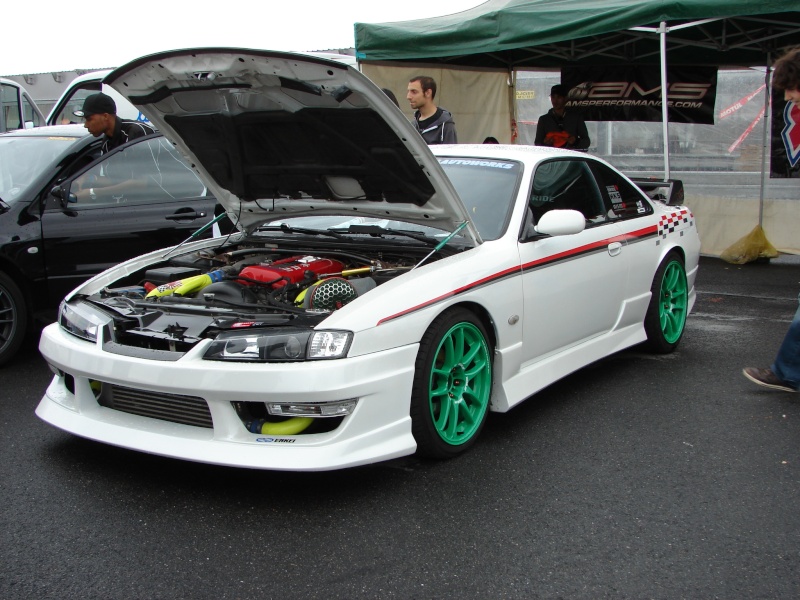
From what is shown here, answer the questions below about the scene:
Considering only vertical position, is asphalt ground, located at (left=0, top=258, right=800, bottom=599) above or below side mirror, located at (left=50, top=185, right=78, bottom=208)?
below

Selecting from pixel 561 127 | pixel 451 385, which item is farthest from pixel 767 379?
pixel 561 127

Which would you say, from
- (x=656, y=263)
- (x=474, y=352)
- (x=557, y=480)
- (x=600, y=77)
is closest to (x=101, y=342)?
(x=474, y=352)

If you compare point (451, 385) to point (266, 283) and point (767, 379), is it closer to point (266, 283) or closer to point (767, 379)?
point (266, 283)

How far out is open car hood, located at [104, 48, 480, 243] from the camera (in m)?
3.38

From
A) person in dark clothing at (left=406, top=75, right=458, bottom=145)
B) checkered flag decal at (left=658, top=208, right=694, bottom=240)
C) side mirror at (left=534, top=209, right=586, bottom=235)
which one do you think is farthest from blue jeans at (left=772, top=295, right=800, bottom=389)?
person in dark clothing at (left=406, top=75, right=458, bottom=145)

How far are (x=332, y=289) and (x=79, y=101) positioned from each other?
10.8 metres

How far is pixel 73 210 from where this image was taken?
543 centimetres

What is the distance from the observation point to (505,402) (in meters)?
3.84

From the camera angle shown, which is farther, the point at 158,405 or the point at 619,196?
the point at 619,196

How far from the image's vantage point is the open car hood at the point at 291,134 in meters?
3.38

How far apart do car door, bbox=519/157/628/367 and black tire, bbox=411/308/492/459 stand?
0.38 metres

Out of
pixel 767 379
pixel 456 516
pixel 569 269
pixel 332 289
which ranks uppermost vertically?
pixel 332 289

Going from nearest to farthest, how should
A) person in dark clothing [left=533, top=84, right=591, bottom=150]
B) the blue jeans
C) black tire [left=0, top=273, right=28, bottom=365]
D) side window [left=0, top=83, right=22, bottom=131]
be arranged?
the blue jeans → black tire [left=0, top=273, right=28, bottom=365] → person in dark clothing [left=533, top=84, right=591, bottom=150] → side window [left=0, top=83, right=22, bottom=131]

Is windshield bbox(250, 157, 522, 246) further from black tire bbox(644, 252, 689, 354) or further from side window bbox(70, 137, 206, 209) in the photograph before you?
side window bbox(70, 137, 206, 209)
